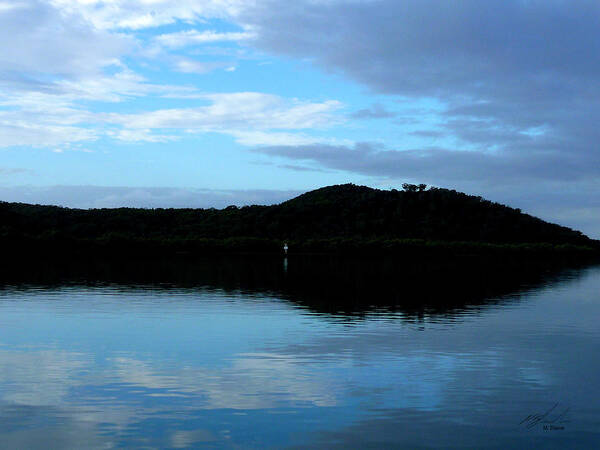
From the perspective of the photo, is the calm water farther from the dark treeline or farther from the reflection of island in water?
the dark treeline

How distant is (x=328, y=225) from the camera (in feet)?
387

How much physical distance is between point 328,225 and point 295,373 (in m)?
103

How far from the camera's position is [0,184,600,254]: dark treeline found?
323 ft

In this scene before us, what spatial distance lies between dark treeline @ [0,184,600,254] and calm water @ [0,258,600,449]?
6710 cm

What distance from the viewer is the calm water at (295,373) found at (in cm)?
1103

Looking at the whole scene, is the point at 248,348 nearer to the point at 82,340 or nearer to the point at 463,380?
the point at 82,340

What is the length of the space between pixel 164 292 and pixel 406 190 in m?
98.2

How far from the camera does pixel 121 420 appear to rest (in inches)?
452
